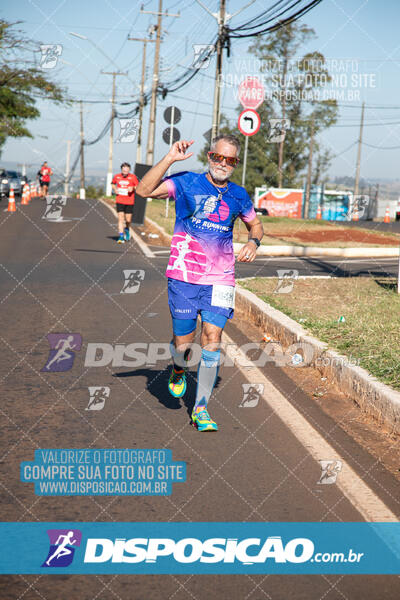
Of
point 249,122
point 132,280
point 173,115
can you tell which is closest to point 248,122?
point 249,122

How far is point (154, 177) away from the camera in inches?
190

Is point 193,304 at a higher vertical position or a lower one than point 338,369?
higher

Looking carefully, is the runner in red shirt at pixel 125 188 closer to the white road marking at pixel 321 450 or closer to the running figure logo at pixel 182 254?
the white road marking at pixel 321 450

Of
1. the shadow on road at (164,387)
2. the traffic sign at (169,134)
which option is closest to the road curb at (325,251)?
the traffic sign at (169,134)

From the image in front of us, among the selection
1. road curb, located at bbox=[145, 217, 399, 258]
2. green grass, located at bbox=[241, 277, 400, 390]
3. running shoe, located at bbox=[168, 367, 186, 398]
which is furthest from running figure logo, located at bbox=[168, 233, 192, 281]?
road curb, located at bbox=[145, 217, 399, 258]

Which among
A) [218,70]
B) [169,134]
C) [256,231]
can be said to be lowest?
[256,231]

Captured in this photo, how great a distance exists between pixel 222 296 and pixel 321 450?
1.23 m

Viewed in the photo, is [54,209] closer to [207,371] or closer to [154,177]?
[207,371]

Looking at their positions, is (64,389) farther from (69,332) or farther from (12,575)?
(12,575)

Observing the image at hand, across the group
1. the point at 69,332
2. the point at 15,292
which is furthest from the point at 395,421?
the point at 15,292

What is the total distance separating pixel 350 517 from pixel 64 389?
287cm

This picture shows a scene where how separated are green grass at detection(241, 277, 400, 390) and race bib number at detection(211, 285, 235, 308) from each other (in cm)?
144

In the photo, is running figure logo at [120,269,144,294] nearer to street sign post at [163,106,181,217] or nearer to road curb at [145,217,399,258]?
road curb at [145,217,399,258]

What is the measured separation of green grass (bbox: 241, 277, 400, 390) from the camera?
649cm
